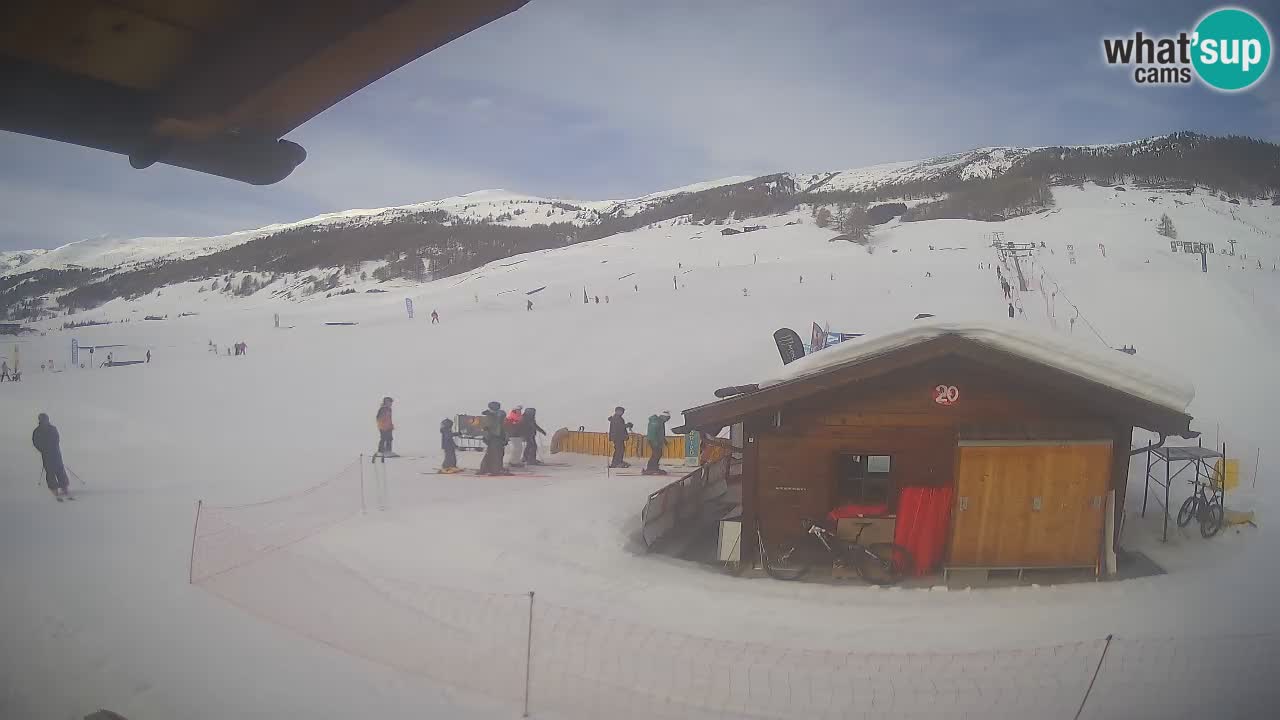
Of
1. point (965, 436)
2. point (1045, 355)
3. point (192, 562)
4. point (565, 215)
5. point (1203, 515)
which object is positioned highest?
point (565, 215)

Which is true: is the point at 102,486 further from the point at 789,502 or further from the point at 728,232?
the point at 728,232

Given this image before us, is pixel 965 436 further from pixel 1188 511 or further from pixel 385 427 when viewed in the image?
pixel 385 427

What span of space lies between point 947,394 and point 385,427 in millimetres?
12212

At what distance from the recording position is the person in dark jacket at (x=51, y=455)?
36.8ft

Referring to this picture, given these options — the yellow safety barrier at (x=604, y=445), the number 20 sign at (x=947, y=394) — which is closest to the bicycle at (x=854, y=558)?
the number 20 sign at (x=947, y=394)

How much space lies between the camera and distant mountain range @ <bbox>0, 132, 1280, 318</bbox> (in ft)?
29.5

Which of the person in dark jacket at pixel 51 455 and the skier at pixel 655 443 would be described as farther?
the skier at pixel 655 443

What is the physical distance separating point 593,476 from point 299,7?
14.5m

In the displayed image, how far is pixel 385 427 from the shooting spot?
1677 centimetres

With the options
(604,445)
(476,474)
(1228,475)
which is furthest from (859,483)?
(604,445)

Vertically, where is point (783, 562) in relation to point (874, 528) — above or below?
below

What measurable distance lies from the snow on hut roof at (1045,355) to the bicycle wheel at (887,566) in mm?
2346

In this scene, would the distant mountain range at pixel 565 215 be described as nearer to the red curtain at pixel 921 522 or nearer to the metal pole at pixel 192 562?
the metal pole at pixel 192 562

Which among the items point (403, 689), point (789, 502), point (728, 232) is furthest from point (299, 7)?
point (728, 232)
